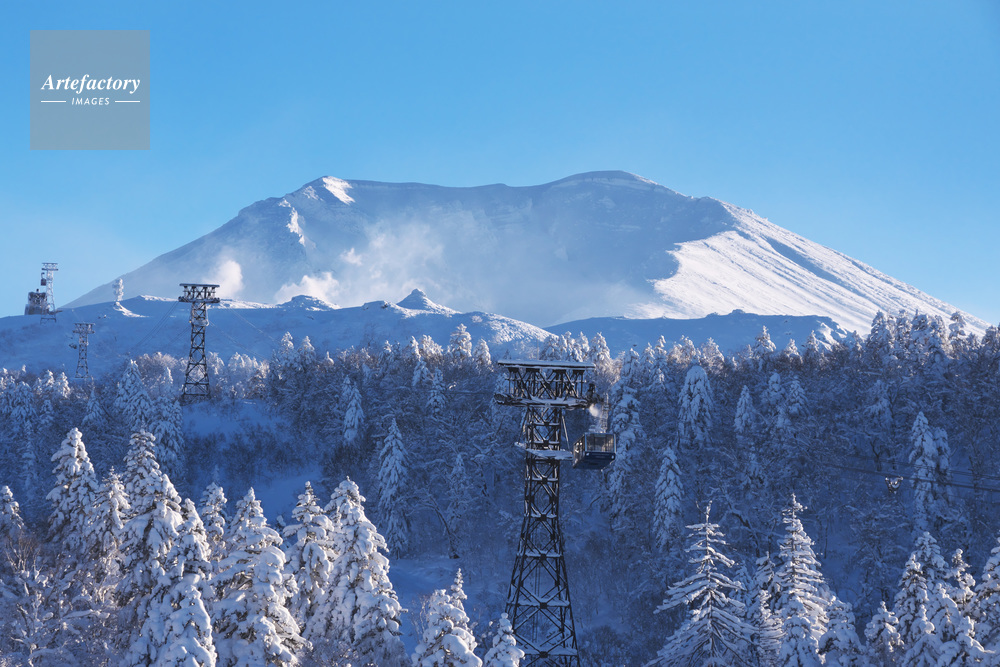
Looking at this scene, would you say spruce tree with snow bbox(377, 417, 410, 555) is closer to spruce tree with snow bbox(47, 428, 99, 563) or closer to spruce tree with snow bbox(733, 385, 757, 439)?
spruce tree with snow bbox(47, 428, 99, 563)

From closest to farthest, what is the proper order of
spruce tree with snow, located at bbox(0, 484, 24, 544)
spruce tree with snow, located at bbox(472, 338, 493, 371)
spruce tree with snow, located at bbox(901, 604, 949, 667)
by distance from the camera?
spruce tree with snow, located at bbox(901, 604, 949, 667) → spruce tree with snow, located at bbox(0, 484, 24, 544) → spruce tree with snow, located at bbox(472, 338, 493, 371)

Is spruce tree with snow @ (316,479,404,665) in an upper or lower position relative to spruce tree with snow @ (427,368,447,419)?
lower

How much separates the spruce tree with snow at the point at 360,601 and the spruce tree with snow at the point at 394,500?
3608cm

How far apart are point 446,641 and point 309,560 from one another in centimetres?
970

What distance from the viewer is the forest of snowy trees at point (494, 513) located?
31.9 meters

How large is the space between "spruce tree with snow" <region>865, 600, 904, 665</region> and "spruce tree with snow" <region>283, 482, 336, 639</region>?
2327 cm

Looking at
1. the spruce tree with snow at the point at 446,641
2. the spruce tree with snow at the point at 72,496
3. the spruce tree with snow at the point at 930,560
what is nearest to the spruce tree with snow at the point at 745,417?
the spruce tree with snow at the point at 930,560

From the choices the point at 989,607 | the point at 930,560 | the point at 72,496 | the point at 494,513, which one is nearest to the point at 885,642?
the point at 989,607

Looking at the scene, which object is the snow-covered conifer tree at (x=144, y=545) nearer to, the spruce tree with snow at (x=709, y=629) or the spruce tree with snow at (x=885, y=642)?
the spruce tree with snow at (x=709, y=629)

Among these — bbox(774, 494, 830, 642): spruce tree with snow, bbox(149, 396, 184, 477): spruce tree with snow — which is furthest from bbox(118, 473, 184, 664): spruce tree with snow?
bbox(149, 396, 184, 477): spruce tree with snow

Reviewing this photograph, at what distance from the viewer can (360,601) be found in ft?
108

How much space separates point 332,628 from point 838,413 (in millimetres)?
59894

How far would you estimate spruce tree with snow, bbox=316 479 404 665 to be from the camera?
31797 millimetres

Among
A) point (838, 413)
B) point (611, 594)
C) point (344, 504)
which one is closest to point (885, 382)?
point (838, 413)
